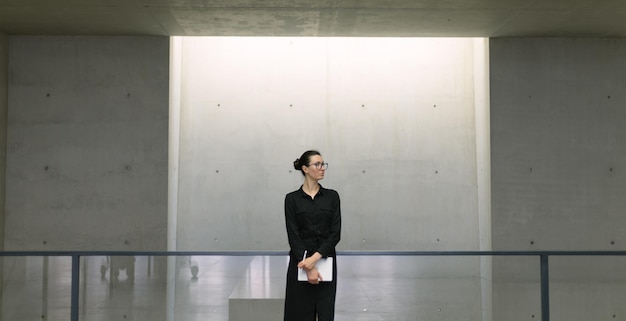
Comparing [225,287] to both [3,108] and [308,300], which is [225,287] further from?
[3,108]

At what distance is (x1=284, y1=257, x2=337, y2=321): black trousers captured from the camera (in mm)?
3693

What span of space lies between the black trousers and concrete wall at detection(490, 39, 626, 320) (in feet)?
11.7

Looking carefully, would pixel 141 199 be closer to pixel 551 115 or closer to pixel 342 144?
pixel 342 144

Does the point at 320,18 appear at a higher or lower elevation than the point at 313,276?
higher

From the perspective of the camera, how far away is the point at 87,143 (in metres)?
6.90

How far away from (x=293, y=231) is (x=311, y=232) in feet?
0.30

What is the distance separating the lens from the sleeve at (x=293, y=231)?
3.63m

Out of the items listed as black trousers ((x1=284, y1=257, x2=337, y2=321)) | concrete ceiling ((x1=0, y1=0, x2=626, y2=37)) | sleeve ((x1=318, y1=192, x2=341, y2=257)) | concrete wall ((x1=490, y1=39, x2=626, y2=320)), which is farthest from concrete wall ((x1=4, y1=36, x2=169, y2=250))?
sleeve ((x1=318, y1=192, x2=341, y2=257))

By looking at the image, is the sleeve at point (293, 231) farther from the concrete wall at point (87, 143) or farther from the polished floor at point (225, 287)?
the concrete wall at point (87, 143)

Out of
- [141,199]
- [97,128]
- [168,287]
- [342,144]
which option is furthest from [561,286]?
[97,128]

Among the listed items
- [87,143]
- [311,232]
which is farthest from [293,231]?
[87,143]

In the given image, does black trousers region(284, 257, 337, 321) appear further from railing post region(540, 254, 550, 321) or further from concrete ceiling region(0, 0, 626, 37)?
concrete ceiling region(0, 0, 626, 37)

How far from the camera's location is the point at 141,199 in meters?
6.85

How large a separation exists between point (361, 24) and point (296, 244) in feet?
10.7
